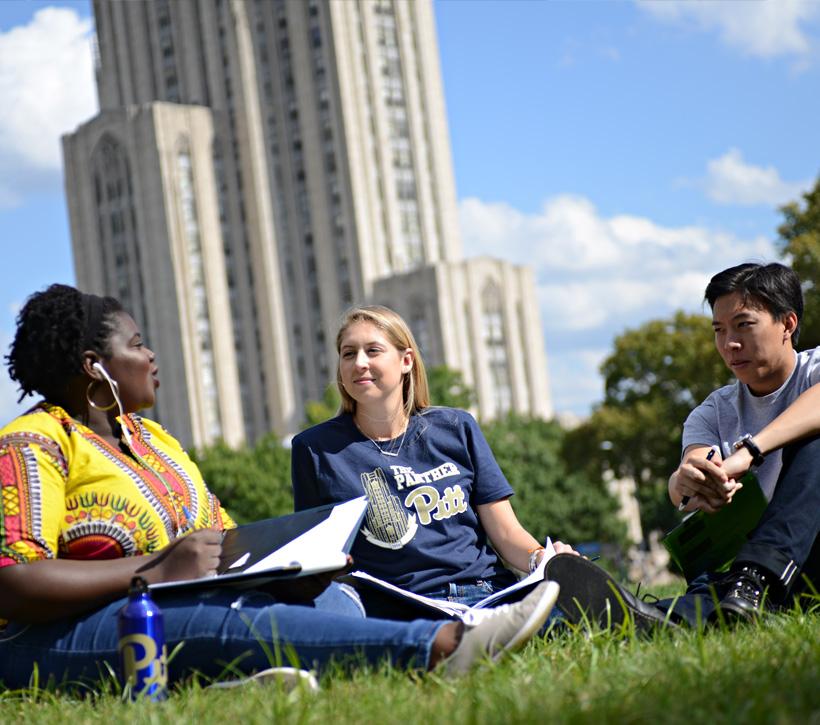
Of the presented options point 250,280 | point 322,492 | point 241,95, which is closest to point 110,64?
point 241,95

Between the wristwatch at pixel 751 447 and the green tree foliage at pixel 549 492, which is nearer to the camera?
the wristwatch at pixel 751 447

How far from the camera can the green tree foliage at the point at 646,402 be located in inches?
1689

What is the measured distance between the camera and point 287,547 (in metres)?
5.29

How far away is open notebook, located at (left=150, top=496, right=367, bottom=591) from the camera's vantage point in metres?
4.95

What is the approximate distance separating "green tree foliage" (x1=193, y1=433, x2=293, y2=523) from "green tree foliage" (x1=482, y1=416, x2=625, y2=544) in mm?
10173

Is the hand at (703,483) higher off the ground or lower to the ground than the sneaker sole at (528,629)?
higher

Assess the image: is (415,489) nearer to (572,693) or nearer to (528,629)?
(528,629)

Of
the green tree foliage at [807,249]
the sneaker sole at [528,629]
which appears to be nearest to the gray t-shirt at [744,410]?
the sneaker sole at [528,629]

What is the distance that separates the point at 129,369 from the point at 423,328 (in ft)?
304

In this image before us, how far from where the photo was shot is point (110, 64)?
385 ft

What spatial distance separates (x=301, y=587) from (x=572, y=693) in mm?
1663

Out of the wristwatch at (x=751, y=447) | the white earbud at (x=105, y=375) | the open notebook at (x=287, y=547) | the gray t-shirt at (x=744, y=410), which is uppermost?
the white earbud at (x=105, y=375)

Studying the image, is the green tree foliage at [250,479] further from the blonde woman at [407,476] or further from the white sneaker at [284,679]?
the white sneaker at [284,679]

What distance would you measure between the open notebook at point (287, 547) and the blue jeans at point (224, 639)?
0.11 meters
